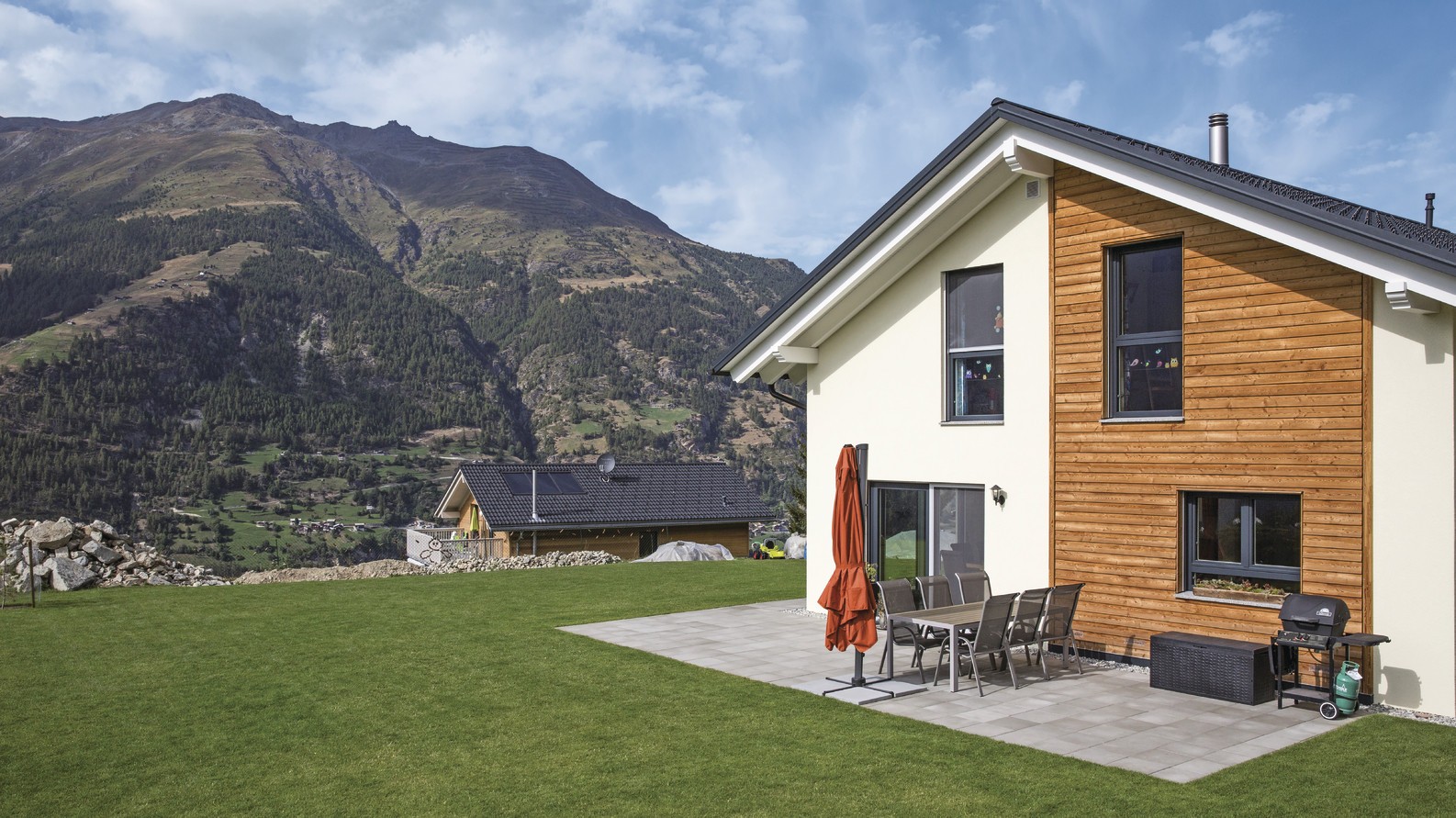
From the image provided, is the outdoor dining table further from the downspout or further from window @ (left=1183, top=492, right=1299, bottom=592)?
the downspout

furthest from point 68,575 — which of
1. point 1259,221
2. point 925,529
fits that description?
point 1259,221

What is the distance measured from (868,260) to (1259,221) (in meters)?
4.29

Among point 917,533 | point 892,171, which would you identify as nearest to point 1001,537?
point 917,533

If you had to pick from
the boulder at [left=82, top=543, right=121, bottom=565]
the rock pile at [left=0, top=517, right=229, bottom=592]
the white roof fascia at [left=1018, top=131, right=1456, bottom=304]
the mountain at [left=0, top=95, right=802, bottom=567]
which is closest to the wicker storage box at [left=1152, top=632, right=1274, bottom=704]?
the white roof fascia at [left=1018, top=131, right=1456, bottom=304]

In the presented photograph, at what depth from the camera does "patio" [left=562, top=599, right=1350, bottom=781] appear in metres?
7.25

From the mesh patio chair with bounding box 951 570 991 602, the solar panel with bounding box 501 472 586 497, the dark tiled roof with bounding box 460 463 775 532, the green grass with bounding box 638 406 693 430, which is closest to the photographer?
the mesh patio chair with bounding box 951 570 991 602

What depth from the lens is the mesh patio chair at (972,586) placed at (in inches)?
429

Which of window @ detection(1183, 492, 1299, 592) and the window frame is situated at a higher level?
the window frame

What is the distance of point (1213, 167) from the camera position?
40.8 ft

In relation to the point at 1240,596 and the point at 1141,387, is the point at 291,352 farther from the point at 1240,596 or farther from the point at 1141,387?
the point at 1240,596

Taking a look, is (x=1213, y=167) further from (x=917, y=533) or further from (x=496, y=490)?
(x=496, y=490)

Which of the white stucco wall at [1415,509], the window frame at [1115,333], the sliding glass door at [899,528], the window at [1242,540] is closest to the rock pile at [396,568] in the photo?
the sliding glass door at [899,528]

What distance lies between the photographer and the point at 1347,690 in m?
8.11

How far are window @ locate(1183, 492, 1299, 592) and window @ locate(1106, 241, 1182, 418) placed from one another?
97 centimetres
